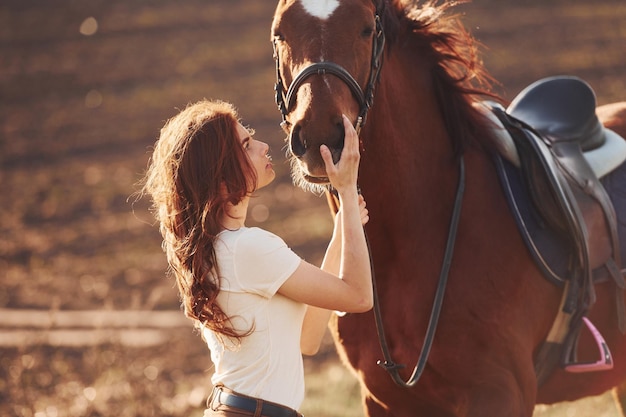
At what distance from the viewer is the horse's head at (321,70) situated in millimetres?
2756

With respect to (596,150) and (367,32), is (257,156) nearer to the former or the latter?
(367,32)

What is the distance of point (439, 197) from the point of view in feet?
11.0

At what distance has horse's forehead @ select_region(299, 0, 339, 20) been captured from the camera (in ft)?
9.60

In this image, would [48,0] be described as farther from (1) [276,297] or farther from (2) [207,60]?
(1) [276,297]

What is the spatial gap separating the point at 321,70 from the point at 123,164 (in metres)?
13.6

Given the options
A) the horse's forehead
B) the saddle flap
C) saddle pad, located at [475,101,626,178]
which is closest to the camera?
the horse's forehead

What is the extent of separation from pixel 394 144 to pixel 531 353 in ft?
3.08

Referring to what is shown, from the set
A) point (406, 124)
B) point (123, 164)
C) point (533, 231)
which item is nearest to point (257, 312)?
point (406, 124)

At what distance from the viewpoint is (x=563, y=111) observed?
13.6 ft

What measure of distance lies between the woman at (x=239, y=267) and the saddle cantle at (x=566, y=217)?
105 centimetres

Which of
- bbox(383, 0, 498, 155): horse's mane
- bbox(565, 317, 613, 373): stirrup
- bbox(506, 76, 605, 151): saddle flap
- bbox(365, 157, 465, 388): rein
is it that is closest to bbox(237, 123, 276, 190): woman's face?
bbox(365, 157, 465, 388): rein

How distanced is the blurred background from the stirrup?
175 centimetres

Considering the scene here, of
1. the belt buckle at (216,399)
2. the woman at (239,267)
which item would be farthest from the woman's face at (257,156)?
the belt buckle at (216,399)

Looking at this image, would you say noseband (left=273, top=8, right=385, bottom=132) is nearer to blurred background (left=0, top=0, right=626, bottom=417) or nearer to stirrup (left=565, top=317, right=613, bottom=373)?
stirrup (left=565, top=317, right=613, bottom=373)
